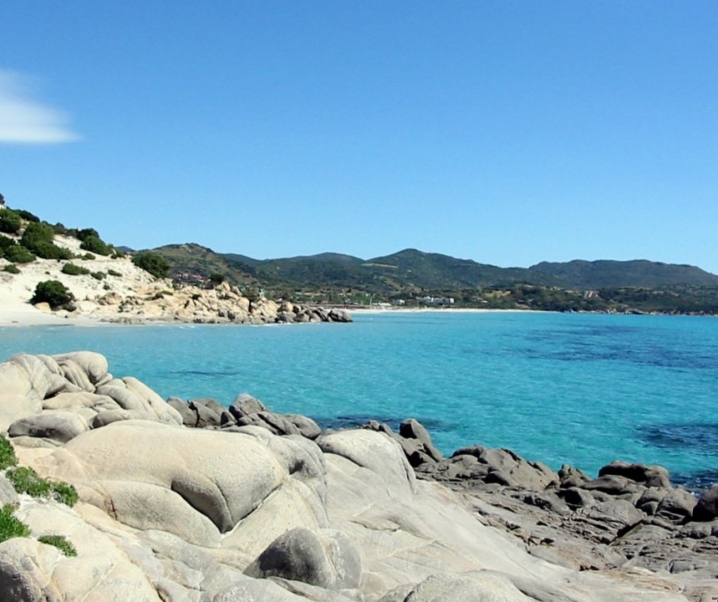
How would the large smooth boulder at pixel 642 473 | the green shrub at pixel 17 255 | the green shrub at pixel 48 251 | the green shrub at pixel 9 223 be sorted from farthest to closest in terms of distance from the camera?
the green shrub at pixel 9 223 → the green shrub at pixel 48 251 → the green shrub at pixel 17 255 → the large smooth boulder at pixel 642 473

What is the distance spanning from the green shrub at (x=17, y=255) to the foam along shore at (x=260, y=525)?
80765 mm

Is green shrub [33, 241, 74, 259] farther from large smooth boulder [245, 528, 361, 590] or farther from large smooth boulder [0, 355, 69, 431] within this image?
large smooth boulder [245, 528, 361, 590]

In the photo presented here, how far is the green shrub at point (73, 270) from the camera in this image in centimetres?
9388

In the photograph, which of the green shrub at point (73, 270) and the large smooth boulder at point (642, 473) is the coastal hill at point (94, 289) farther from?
the large smooth boulder at point (642, 473)

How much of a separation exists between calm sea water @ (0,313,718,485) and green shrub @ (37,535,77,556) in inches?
830

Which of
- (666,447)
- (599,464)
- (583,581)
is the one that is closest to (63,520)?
(583,581)

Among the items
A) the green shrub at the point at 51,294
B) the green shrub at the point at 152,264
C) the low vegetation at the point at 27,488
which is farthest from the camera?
the green shrub at the point at 152,264

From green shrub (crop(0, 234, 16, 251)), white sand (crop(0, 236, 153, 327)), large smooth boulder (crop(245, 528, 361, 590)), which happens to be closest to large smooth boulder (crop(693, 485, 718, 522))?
large smooth boulder (crop(245, 528, 361, 590))

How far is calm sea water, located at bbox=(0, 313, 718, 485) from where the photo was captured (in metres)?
30.5

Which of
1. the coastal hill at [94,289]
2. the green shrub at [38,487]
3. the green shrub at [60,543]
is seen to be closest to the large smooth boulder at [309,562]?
the green shrub at [60,543]

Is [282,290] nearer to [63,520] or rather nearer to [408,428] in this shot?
[408,428]

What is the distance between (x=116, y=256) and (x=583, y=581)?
353ft

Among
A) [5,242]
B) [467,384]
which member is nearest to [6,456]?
[467,384]

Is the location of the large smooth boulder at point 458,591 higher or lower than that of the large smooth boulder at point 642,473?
higher
